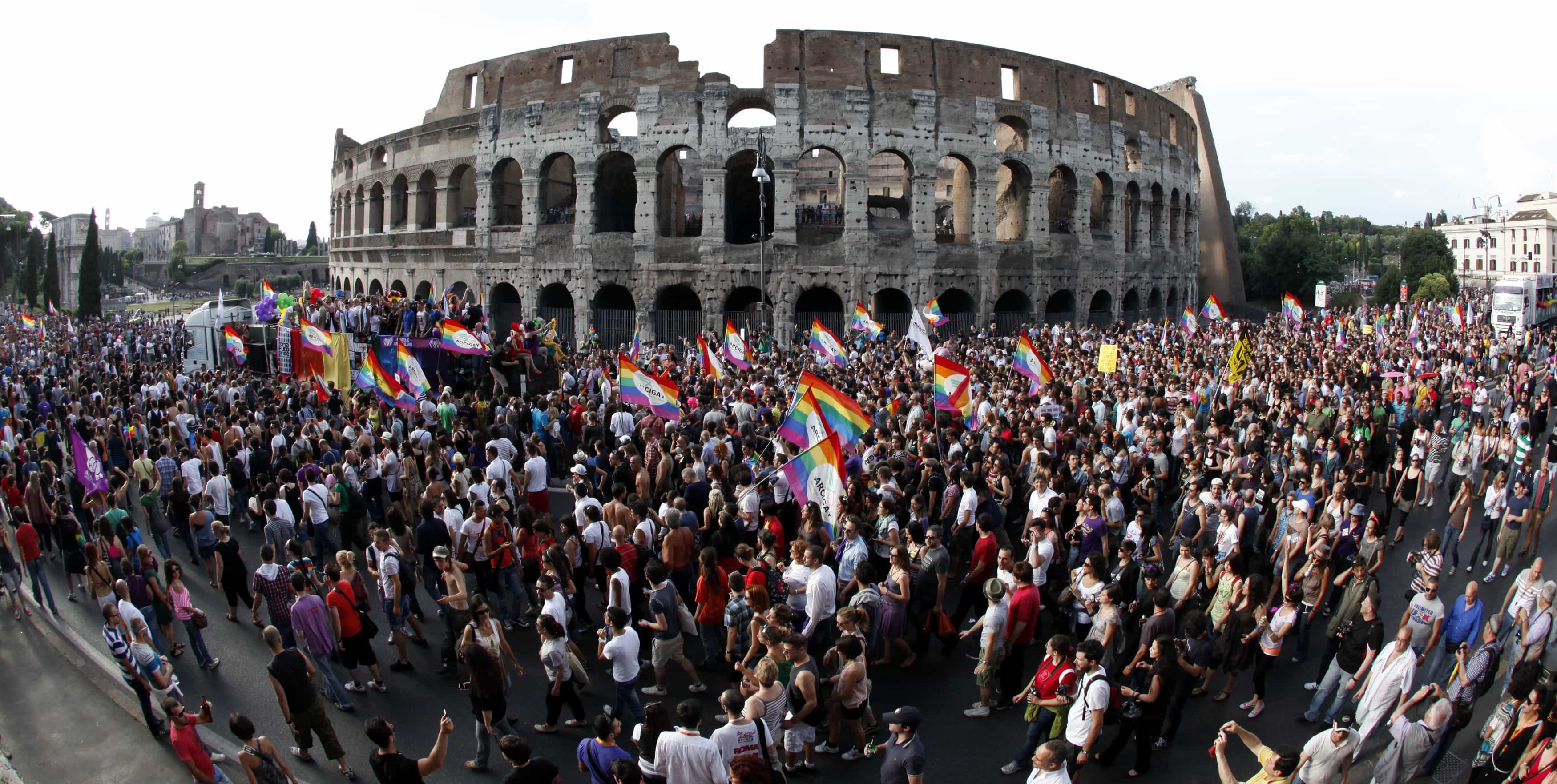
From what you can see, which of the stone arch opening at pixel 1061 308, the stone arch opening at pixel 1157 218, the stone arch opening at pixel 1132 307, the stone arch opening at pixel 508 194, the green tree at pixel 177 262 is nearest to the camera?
the stone arch opening at pixel 508 194

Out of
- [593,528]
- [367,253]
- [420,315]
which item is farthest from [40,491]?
[367,253]

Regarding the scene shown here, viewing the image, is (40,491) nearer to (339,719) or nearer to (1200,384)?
(339,719)

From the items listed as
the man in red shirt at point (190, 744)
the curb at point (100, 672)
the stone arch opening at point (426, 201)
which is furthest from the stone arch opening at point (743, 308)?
the man in red shirt at point (190, 744)

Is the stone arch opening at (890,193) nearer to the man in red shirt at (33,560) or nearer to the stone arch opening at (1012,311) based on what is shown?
the stone arch opening at (1012,311)

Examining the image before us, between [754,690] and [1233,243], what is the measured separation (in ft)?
173

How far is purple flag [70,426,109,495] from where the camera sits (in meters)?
11.5

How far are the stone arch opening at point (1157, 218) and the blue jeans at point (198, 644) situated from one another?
39.0 m

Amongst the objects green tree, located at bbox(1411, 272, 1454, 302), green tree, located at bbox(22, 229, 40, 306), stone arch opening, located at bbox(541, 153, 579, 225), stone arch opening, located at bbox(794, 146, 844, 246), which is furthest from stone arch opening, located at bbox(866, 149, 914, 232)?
green tree, located at bbox(22, 229, 40, 306)

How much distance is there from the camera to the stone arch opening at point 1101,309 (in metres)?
37.9

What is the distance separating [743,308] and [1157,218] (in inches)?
812

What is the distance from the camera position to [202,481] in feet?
43.3

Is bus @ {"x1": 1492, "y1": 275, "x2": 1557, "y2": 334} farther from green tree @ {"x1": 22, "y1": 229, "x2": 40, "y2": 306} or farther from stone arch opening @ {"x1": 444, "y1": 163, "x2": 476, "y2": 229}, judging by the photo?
green tree @ {"x1": 22, "y1": 229, "x2": 40, "y2": 306}

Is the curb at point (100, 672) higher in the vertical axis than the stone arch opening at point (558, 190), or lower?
lower

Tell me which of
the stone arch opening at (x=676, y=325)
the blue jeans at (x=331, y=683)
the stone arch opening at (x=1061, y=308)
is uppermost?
the stone arch opening at (x=1061, y=308)
